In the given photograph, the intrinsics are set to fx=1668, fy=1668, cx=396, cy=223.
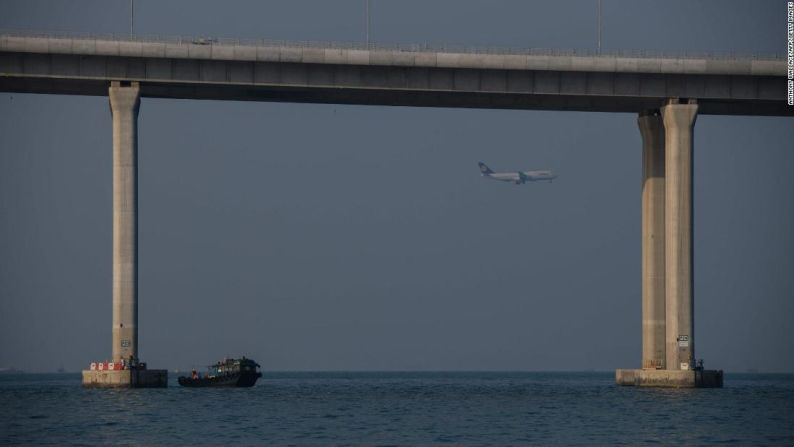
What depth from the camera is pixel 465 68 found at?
117625 millimetres

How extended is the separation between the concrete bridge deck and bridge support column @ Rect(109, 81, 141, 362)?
6.38 ft

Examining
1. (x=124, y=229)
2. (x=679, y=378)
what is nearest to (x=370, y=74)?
(x=124, y=229)

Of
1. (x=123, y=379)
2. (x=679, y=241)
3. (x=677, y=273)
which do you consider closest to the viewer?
(x=123, y=379)

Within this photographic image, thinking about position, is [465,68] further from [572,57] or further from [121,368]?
[121,368]

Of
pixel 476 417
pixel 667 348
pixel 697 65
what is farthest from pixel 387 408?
pixel 697 65

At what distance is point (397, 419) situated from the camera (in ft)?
311

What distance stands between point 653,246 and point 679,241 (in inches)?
256

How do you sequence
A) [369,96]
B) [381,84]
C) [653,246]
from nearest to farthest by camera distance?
1. [381,84]
2. [369,96]
3. [653,246]

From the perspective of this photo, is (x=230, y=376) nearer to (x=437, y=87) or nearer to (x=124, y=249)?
(x=124, y=249)

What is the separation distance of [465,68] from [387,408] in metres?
25.2

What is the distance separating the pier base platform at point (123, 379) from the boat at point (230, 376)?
936 inches

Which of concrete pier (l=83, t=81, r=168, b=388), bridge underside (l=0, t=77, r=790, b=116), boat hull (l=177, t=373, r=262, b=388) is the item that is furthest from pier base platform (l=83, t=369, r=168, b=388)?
boat hull (l=177, t=373, r=262, b=388)

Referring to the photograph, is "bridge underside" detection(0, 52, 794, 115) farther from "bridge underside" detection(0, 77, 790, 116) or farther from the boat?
the boat

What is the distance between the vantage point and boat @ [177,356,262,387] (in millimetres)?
140500
